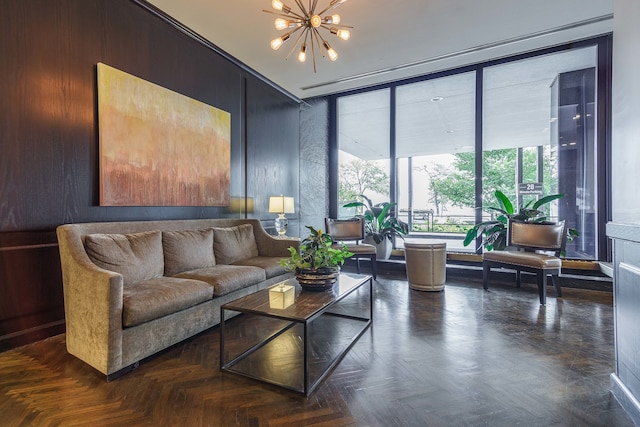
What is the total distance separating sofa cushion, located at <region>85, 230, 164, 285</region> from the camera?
2.33 m

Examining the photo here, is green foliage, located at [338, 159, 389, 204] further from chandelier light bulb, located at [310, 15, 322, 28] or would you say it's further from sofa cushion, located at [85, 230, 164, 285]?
sofa cushion, located at [85, 230, 164, 285]

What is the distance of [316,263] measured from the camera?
8.18 feet

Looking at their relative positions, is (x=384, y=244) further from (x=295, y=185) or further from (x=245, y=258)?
(x=245, y=258)

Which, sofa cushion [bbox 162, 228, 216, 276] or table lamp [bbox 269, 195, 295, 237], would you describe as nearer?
sofa cushion [bbox 162, 228, 216, 276]

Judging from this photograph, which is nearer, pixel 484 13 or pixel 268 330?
pixel 268 330

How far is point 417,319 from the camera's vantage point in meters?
2.97

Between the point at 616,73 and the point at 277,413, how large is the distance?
2746 mm

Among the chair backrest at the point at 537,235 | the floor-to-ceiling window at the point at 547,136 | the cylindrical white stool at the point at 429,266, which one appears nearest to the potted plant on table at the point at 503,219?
the chair backrest at the point at 537,235

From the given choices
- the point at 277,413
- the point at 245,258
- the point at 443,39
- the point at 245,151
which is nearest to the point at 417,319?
the point at 277,413

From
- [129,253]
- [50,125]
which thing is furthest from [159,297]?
[50,125]

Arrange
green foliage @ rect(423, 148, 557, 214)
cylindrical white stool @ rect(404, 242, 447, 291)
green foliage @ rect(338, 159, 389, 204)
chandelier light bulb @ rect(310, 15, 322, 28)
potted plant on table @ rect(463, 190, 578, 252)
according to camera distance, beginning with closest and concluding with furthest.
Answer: chandelier light bulb @ rect(310, 15, 322, 28), cylindrical white stool @ rect(404, 242, 447, 291), potted plant on table @ rect(463, 190, 578, 252), green foliage @ rect(423, 148, 557, 214), green foliage @ rect(338, 159, 389, 204)

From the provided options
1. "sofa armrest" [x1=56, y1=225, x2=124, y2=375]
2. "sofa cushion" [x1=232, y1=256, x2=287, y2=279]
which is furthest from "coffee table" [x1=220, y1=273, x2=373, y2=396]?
"sofa armrest" [x1=56, y1=225, x2=124, y2=375]

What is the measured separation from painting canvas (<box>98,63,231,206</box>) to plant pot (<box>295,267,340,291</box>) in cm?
187

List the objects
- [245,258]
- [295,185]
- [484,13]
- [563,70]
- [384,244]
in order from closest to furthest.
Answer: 1. [484,13]
2. [245,258]
3. [563,70]
4. [384,244]
5. [295,185]
